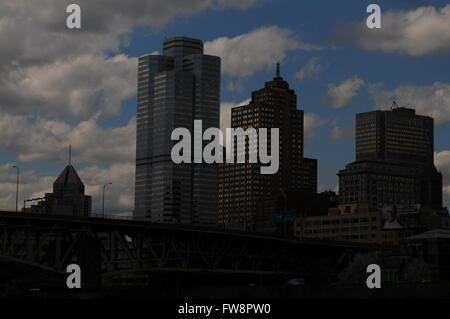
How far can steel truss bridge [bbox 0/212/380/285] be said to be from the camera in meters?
149

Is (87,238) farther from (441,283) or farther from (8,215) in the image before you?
(441,283)

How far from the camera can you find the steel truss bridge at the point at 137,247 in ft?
489

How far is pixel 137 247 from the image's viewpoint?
165625 millimetres

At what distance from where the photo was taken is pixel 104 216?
166500mm

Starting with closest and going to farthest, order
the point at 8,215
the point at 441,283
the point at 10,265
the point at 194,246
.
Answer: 1. the point at 441,283
2. the point at 8,215
3. the point at 10,265
4. the point at 194,246

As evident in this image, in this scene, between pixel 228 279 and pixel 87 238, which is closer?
pixel 87 238

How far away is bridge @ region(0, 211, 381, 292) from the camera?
149000mm

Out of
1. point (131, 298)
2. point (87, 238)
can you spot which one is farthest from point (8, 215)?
point (131, 298)

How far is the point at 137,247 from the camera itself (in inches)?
6521

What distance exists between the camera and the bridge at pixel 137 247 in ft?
489

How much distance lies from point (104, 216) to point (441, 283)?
7557 centimetres
